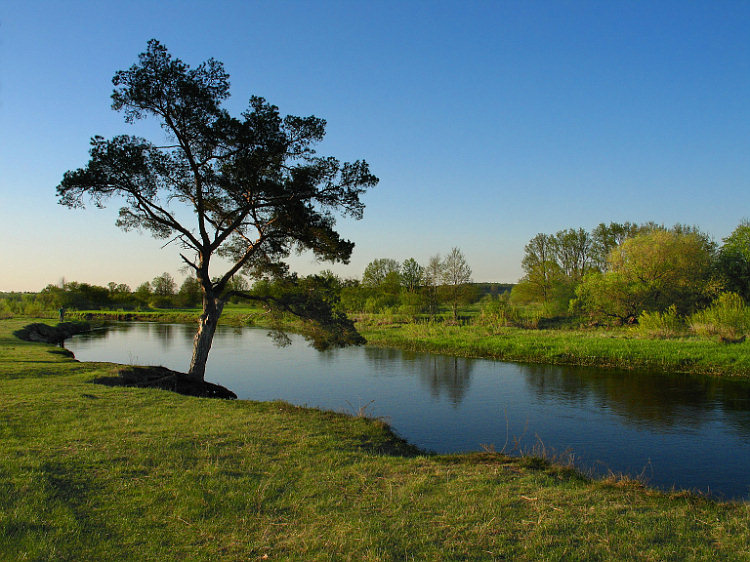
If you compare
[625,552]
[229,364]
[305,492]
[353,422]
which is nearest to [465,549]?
[625,552]

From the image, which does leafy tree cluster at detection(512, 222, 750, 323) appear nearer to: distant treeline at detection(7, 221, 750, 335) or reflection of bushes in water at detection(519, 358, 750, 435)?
distant treeline at detection(7, 221, 750, 335)

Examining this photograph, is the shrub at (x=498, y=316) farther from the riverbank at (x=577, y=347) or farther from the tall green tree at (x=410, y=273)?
the tall green tree at (x=410, y=273)

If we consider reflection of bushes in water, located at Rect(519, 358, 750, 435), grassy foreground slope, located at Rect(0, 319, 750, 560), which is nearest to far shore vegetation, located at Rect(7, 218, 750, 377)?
reflection of bushes in water, located at Rect(519, 358, 750, 435)

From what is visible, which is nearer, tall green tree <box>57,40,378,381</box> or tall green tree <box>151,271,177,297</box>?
tall green tree <box>57,40,378,381</box>

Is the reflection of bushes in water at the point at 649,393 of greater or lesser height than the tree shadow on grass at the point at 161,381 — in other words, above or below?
below

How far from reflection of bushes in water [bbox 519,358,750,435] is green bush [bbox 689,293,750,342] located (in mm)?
7400

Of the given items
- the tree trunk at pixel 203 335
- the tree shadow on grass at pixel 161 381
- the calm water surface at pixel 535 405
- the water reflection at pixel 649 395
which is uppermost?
the tree trunk at pixel 203 335

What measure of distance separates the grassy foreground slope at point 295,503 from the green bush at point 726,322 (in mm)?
24500

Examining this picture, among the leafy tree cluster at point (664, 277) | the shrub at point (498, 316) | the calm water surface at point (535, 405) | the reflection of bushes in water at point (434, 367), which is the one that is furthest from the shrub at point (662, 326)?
the reflection of bushes in water at point (434, 367)

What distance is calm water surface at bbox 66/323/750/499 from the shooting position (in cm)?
1053

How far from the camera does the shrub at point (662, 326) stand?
2822 cm

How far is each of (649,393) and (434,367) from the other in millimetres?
10153

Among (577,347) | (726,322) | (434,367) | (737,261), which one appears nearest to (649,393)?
(577,347)

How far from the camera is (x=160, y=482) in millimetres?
5594
